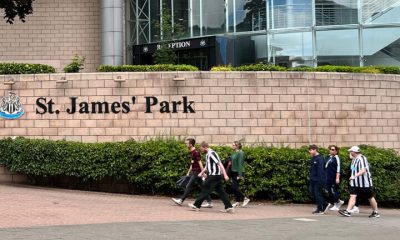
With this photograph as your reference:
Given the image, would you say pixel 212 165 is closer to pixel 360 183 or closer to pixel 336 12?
pixel 360 183

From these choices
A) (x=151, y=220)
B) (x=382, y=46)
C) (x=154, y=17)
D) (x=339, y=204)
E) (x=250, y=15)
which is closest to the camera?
(x=151, y=220)

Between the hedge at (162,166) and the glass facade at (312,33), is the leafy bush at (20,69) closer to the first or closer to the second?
the hedge at (162,166)

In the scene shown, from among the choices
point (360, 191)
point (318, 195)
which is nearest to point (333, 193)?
point (318, 195)

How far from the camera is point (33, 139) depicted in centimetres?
1744

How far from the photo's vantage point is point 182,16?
27.9 m

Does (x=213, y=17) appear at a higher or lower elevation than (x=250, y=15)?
higher

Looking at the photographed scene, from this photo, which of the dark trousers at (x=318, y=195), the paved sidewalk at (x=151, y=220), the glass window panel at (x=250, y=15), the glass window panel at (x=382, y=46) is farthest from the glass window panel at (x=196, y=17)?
the dark trousers at (x=318, y=195)

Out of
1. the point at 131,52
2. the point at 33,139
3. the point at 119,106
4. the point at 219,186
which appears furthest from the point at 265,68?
the point at 131,52

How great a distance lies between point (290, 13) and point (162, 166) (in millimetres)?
11336

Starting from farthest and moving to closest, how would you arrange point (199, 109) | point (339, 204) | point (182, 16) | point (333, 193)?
point (182, 16) → point (199, 109) → point (339, 204) → point (333, 193)

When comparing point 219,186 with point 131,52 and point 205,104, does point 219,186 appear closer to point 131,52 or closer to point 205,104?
point 205,104

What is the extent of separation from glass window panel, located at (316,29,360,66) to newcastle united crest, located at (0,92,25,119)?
496 inches

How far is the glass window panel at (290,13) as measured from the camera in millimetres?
24250

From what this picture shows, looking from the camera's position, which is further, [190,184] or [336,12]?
[336,12]
